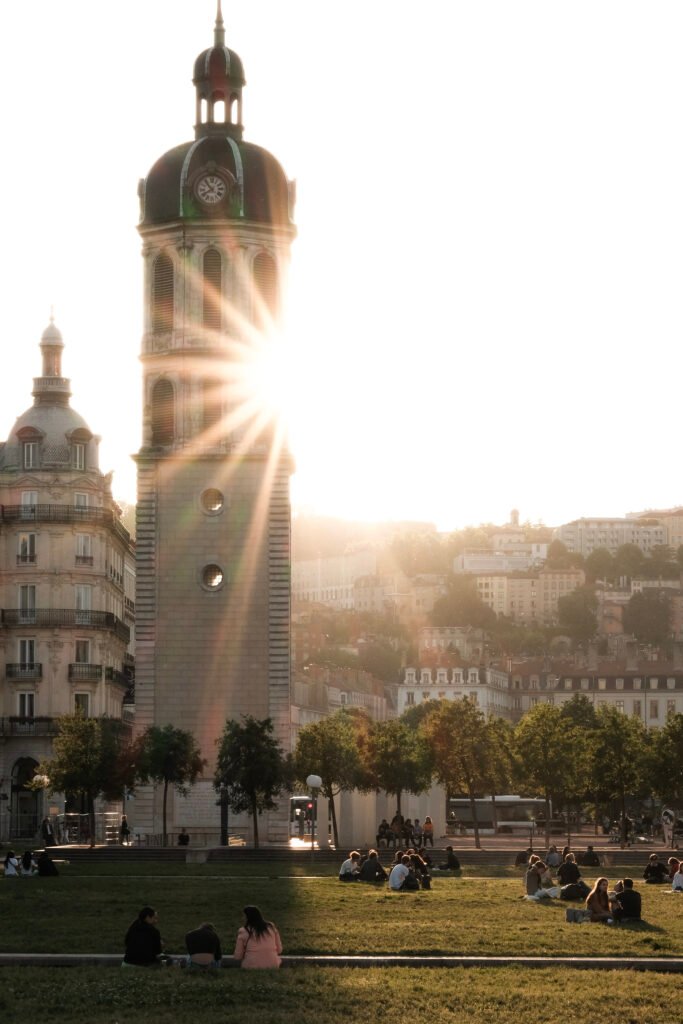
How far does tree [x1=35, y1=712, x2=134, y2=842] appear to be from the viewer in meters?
72.3

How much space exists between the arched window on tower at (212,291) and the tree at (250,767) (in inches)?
644

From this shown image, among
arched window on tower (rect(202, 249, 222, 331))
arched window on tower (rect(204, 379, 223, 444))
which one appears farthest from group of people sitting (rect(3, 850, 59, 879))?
arched window on tower (rect(202, 249, 222, 331))

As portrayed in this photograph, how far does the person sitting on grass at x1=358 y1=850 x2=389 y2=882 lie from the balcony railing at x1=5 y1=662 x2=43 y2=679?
4322 centimetres

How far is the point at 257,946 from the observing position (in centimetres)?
2947

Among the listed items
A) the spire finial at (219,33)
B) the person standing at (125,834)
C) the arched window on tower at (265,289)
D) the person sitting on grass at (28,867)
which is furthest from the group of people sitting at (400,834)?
the spire finial at (219,33)

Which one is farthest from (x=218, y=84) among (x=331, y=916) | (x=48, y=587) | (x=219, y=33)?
(x=331, y=916)

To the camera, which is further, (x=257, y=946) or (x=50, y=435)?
(x=50, y=435)

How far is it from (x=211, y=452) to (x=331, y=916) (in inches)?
1602

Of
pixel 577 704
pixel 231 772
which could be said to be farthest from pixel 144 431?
pixel 577 704

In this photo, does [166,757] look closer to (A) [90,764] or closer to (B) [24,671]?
(A) [90,764]

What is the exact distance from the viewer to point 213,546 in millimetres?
77625

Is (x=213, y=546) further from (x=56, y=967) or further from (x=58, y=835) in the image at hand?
(x=56, y=967)

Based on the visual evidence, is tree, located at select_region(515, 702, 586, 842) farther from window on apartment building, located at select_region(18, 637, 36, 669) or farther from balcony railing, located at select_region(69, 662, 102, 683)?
window on apartment building, located at select_region(18, 637, 36, 669)

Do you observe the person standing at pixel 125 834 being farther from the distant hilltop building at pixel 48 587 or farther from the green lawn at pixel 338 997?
the green lawn at pixel 338 997
